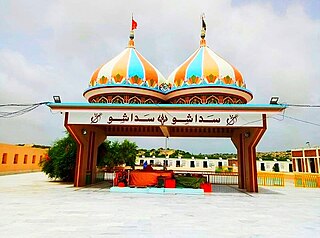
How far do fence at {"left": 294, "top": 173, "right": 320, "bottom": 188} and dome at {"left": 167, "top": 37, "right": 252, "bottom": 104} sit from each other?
665 cm

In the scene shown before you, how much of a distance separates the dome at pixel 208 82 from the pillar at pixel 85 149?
15.5 ft

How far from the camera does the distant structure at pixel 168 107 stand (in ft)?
39.2

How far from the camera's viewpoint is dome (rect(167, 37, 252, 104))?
14.3 m

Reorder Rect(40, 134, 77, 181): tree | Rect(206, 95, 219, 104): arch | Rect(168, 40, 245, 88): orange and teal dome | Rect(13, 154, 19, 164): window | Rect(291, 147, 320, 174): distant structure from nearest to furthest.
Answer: Rect(206, 95, 219, 104): arch
Rect(168, 40, 245, 88): orange and teal dome
Rect(40, 134, 77, 181): tree
Rect(13, 154, 19, 164): window
Rect(291, 147, 320, 174): distant structure

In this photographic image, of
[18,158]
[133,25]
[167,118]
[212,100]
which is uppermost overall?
[133,25]

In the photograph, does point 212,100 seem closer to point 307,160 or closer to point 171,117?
point 171,117

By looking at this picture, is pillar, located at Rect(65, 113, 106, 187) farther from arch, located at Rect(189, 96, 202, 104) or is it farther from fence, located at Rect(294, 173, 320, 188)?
fence, located at Rect(294, 173, 320, 188)

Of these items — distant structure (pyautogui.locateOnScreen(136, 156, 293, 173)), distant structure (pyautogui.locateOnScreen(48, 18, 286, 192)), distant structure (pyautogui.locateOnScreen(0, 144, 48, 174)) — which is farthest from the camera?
distant structure (pyautogui.locateOnScreen(136, 156, 293, 173))

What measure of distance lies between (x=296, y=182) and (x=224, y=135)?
19.7 ft

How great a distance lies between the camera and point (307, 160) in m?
30.9

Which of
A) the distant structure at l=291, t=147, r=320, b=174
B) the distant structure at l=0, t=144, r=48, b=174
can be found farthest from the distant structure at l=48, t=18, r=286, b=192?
the distant structure at l=291, t=147, r=320, b=174

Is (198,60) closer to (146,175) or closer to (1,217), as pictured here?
(146,175)

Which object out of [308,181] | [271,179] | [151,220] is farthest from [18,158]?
[308,181]

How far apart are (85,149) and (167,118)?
483 centimetres
